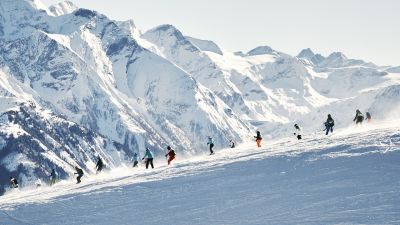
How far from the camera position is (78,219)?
39500 millimetres

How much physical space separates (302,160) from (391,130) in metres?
8.93

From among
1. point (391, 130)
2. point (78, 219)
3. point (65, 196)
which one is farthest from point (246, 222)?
point (391, 130)

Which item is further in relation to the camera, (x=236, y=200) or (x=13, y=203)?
(x=13, y=203)

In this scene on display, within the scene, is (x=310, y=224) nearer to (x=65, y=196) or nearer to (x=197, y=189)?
(x=197, y=189)

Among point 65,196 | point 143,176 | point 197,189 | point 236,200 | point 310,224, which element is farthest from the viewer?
point 143,176

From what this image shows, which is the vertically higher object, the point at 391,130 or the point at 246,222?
the point at 391,130

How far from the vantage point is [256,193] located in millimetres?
39469

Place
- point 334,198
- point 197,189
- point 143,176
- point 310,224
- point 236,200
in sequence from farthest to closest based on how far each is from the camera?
point 143,176, point 197,189, point 236,200, point 334,198, point 310,224

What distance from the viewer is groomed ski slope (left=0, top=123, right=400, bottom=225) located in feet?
115

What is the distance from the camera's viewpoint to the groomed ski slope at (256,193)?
115 ft

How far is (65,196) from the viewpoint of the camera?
4494 centimetres

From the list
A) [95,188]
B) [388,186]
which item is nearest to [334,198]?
[388,186]

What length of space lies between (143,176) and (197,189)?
7.80 metres

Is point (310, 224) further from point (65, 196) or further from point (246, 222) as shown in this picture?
point (65, 196)
